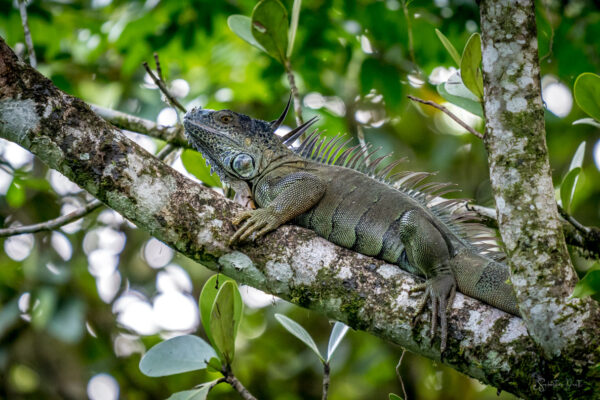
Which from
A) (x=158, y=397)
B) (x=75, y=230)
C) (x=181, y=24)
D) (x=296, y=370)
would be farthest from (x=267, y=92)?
(x=158, y=397)

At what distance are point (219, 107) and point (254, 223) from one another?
358cm

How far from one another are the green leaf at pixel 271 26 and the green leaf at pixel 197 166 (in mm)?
999

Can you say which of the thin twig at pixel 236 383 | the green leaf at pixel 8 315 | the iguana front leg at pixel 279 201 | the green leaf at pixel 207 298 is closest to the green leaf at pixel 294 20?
the iguana front leg at pixel 279 201

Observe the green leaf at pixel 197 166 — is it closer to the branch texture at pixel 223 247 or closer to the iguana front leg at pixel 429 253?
the branch texture at pixel 223 247

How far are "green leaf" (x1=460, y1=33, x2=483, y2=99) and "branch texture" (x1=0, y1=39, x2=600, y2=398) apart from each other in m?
1.08

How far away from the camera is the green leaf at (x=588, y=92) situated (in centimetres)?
271

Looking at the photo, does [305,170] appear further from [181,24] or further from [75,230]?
[75,230]

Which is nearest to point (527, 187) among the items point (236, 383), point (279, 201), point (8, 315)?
point (279, 201)

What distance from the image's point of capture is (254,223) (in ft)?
10.3

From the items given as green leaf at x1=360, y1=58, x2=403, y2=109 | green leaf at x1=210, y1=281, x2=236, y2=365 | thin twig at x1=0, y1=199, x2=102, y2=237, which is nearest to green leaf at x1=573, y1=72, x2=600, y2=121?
green leaf at x1=210, y1=281, x2=236, y2=365

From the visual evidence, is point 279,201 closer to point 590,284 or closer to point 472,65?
point 472,65

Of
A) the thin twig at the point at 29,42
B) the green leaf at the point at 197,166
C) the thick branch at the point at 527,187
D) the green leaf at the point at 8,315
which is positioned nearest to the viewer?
the thick branch at the point at 527,187

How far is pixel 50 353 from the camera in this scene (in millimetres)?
6738

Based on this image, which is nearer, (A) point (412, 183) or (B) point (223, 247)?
(B) point (223, 247)
